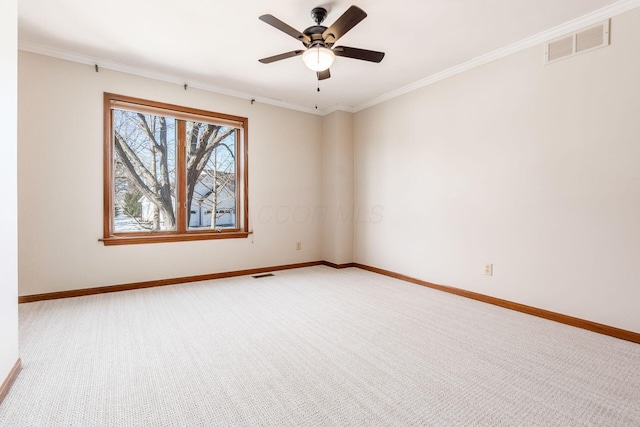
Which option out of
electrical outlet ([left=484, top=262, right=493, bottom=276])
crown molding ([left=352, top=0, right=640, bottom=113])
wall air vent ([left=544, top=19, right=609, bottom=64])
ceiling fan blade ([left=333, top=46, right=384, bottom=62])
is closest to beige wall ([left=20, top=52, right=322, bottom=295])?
ceiling fan blade ([left=333, top=46, right=384, bottom=62])

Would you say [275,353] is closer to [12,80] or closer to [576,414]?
[576,414]

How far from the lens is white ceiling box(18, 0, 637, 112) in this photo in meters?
2.41

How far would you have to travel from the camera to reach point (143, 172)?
148 inches

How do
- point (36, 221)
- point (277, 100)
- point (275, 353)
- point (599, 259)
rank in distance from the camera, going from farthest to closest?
point (277, 100), point (36, 221), point (599, 259), point (275, 353)

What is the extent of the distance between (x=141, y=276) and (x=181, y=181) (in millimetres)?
1233

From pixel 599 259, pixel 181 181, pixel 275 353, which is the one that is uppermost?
pixel 181 181

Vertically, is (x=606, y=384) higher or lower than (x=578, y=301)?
lower

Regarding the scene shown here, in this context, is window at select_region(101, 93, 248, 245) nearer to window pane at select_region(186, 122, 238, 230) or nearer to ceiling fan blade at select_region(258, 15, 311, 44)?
window pane at select_region(186, 122, 238, 230)

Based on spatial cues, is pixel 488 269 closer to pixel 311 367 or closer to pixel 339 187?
pixel 311 367

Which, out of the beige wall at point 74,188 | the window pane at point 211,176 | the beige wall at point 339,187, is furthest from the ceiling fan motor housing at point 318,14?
the beige wall at point 339,187

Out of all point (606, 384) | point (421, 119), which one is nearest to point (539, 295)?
point (606, 384)

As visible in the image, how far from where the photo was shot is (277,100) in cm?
461

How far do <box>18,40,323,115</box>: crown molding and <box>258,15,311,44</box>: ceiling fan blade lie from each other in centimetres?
207

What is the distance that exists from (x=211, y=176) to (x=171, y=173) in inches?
20.2
